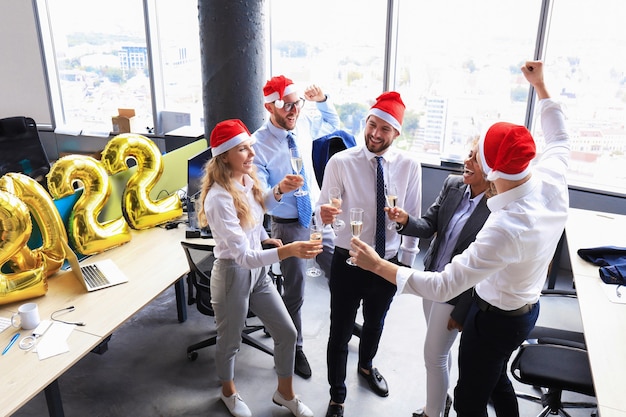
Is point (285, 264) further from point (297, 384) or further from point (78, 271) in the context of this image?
point (78, 271)

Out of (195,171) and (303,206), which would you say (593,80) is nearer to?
(303,206)

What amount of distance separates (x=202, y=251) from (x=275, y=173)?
68 centimetres

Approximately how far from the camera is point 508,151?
70.7 inches

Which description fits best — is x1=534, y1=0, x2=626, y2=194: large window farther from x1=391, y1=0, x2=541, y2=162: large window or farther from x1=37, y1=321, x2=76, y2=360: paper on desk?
x1=37, y1=321, x2=76, y2=360: paper on desk

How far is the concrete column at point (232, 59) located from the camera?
13.1 ft

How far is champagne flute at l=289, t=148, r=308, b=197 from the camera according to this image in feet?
9.19

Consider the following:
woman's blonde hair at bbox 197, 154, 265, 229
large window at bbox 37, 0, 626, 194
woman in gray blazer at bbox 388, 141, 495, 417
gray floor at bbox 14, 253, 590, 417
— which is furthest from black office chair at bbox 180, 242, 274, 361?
large window at bbox 37, 0, 626, 194

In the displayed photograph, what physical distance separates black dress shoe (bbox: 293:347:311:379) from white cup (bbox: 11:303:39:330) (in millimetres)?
1562

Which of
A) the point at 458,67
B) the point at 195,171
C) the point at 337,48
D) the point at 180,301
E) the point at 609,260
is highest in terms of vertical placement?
the point at 337,48

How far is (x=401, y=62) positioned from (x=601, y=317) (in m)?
3.52

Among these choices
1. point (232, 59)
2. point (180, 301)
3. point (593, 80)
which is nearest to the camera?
point (180, 301)

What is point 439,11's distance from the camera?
16.2ft

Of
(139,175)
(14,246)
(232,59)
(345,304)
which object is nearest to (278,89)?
(232,59)

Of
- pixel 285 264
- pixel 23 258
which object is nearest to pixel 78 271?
pixel 23 258
